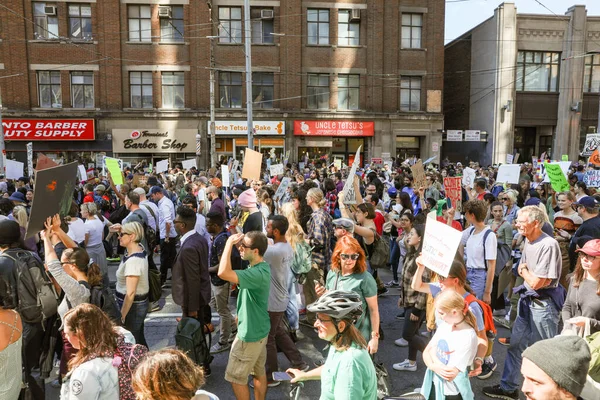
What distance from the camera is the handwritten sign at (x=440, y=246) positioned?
371cm

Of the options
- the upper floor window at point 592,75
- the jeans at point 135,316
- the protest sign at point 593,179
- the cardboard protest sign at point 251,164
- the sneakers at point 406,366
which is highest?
the upper floor window at point 592,75

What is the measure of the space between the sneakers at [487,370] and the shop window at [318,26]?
25554 mm

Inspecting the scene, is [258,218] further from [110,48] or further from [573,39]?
[573,39]

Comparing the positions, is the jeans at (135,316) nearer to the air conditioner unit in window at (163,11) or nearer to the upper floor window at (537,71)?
the air conditioner unit in window at (163,11)

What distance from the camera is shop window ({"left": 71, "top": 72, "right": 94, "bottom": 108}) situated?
2662 centimetres

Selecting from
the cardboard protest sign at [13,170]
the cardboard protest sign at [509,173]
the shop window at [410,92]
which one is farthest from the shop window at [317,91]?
the cardboard protest sign at [509,173]

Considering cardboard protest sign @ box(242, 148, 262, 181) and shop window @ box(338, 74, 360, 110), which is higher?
shop window @ box(338, 74, 360, 110)

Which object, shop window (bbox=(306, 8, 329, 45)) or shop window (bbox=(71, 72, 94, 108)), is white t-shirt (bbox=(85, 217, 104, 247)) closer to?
shop window (bbox=(71, 72, 94, 108))

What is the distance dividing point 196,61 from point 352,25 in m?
9.77

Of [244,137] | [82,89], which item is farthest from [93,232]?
[82,89]

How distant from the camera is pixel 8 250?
13.9ft

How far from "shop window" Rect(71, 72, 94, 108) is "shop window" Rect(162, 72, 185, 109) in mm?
4129

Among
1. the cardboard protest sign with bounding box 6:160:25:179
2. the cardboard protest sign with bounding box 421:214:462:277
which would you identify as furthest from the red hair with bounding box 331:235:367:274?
the cardboard protest sign with bounding box 6:160:25:179

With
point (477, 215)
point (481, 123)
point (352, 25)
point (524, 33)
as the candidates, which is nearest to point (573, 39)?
point (524, 33)
